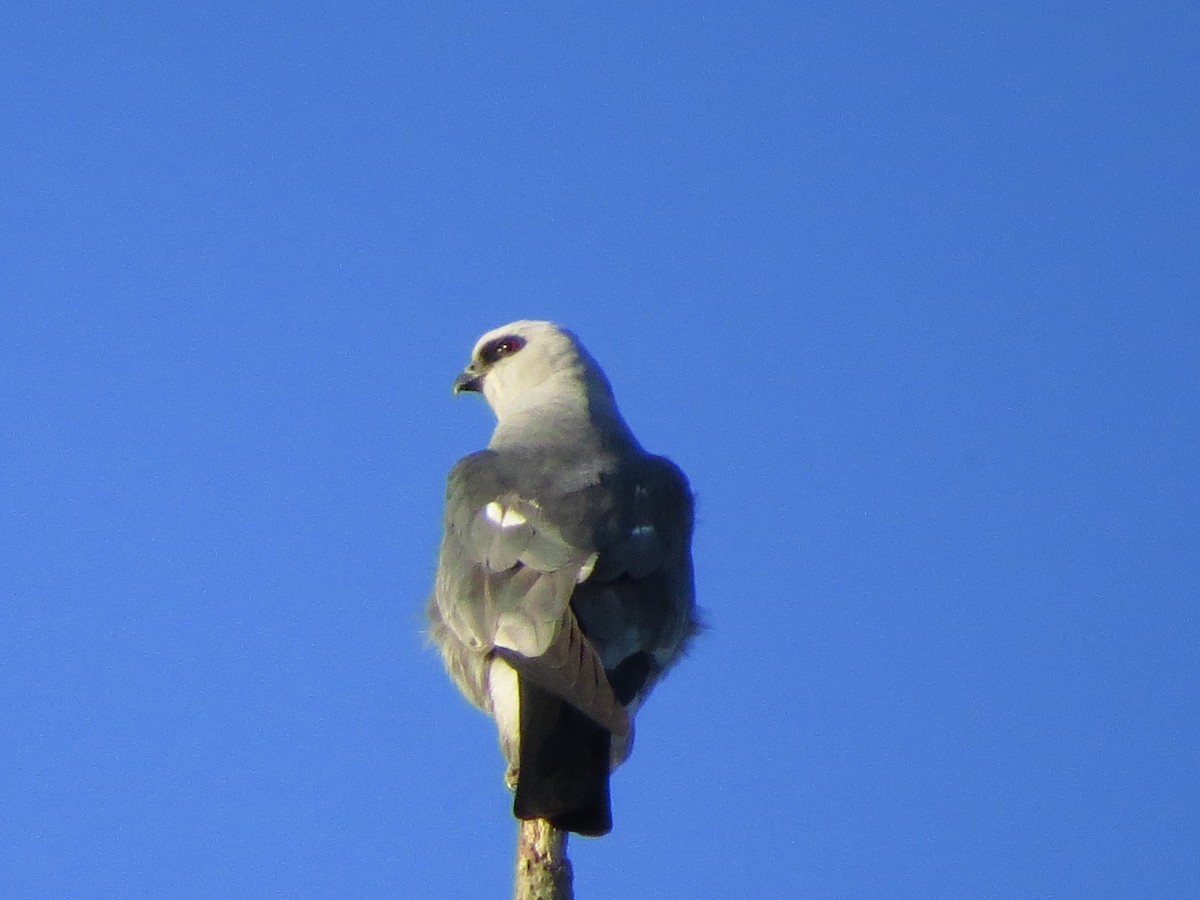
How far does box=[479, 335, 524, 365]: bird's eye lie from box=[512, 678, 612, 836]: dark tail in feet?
12.3

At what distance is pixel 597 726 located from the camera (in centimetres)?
634

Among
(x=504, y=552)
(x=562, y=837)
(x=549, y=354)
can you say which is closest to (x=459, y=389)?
(x=549, y=354)

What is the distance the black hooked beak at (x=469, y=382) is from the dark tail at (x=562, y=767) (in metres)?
4.03

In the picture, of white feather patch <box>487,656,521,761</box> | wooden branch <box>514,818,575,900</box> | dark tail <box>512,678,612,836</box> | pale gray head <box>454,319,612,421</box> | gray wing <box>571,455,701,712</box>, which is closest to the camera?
wooden branch <box>514,818,575,900</box>

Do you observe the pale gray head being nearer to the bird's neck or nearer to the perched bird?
the bird's neck

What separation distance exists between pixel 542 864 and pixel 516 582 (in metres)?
1.55

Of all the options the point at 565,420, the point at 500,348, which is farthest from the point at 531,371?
the point at 565,420

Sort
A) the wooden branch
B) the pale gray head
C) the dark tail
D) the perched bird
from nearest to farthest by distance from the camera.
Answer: the wooden branch
the dark tail
the perched bird
the pale gray head

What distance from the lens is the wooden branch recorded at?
5793 mm

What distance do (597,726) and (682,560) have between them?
1.62 meters

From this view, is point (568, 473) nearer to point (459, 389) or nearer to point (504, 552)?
point (504, 552)

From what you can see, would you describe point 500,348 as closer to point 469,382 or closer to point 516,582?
point 469,382

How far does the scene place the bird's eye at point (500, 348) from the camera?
1004 centimetres

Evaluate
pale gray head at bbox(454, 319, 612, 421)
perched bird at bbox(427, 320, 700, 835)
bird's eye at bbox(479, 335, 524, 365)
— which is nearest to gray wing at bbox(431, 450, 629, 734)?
perched bird at bbox(427, 320, 700, 835)
